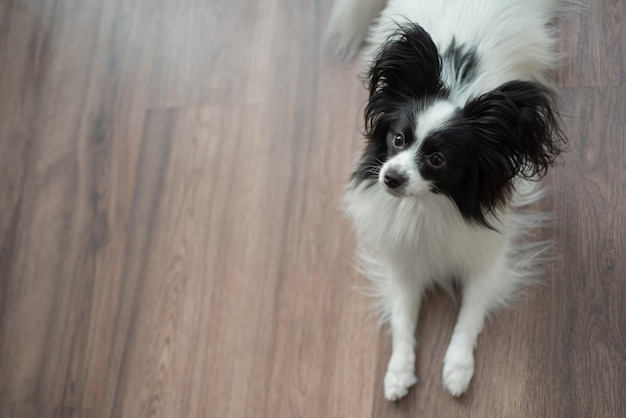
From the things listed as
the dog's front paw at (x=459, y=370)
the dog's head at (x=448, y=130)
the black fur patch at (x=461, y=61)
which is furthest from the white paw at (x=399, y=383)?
the black fur patch at (x=461, y=61)

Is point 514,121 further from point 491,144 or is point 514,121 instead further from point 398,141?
point 398,141

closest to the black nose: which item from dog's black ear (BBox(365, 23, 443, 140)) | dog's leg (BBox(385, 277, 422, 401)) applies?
dog's black ear (BBox(365, 23, 443, 140))

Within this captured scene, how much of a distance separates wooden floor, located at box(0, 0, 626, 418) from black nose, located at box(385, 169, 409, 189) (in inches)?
23.7

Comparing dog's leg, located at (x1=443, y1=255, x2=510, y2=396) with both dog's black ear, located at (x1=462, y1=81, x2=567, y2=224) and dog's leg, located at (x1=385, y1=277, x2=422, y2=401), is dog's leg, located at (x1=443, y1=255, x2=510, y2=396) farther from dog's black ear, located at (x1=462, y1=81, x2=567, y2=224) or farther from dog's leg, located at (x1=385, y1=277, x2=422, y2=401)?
dog's black ear, located at (x1=462, y1=81, x2=567, y2=224)

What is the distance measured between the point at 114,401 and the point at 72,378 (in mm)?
193

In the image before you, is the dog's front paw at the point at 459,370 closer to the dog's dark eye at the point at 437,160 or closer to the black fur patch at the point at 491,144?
the black fur patch at the point at 491,144

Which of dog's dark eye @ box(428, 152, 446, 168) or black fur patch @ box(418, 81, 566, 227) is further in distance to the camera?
dog's dark eye @ box(428, 152, 446, 168)

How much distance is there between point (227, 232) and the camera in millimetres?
2230

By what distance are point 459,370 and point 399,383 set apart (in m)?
0.18

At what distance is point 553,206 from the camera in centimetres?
194

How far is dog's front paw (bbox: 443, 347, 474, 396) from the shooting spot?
1.82 metres

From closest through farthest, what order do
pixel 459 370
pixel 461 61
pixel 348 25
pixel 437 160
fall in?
1. pixel 437 160
2. pixel 461 61
3. pixel 459 370
4. pixel 348 25

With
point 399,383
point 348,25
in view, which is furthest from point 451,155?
point 348,25

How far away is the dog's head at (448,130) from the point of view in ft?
4.52
